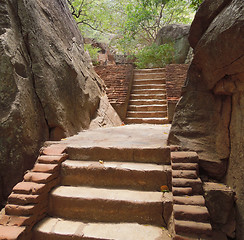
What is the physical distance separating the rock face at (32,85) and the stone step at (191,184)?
1.93 m

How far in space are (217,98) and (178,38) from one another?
10151 mm

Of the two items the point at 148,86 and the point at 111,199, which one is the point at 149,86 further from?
the point at 111,199

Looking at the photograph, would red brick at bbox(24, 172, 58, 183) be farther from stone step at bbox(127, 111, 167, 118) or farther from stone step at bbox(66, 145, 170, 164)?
stone step at bbox(127, 111, 167, 118)

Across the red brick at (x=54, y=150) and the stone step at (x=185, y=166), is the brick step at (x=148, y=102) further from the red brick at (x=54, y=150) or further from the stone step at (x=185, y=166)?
the stone step at (x=185, y=166)

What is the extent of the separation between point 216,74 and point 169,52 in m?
8.76

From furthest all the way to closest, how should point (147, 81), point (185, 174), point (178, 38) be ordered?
point (178, 38), point (147, 81), point (185, 174)

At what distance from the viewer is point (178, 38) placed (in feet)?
35.9

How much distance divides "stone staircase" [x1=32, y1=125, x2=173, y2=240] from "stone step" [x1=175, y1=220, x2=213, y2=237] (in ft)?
0.63

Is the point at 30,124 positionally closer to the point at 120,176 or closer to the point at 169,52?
the point at 120,176

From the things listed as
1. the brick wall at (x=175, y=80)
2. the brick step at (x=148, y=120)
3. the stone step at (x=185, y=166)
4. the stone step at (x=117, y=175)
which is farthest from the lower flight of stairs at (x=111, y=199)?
the brick wall at (x=175, y=80)

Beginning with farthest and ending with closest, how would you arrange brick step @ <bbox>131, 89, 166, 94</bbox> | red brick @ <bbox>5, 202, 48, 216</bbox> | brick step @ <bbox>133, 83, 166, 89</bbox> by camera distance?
brick step @ <bbox>133, 83, 166, 89</bbox>, brick step @ <bbox>131, 89, 166, 94</bbox>, red brick @ <bbox>5, 202, 48, 216</bbox>

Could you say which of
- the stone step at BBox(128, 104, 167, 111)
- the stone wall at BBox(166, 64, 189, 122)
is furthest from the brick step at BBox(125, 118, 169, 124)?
the stone step at BBox(128, 104, 167, 111)

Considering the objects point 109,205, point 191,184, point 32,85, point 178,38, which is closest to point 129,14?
point 178,38

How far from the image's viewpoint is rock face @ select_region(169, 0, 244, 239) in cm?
170
